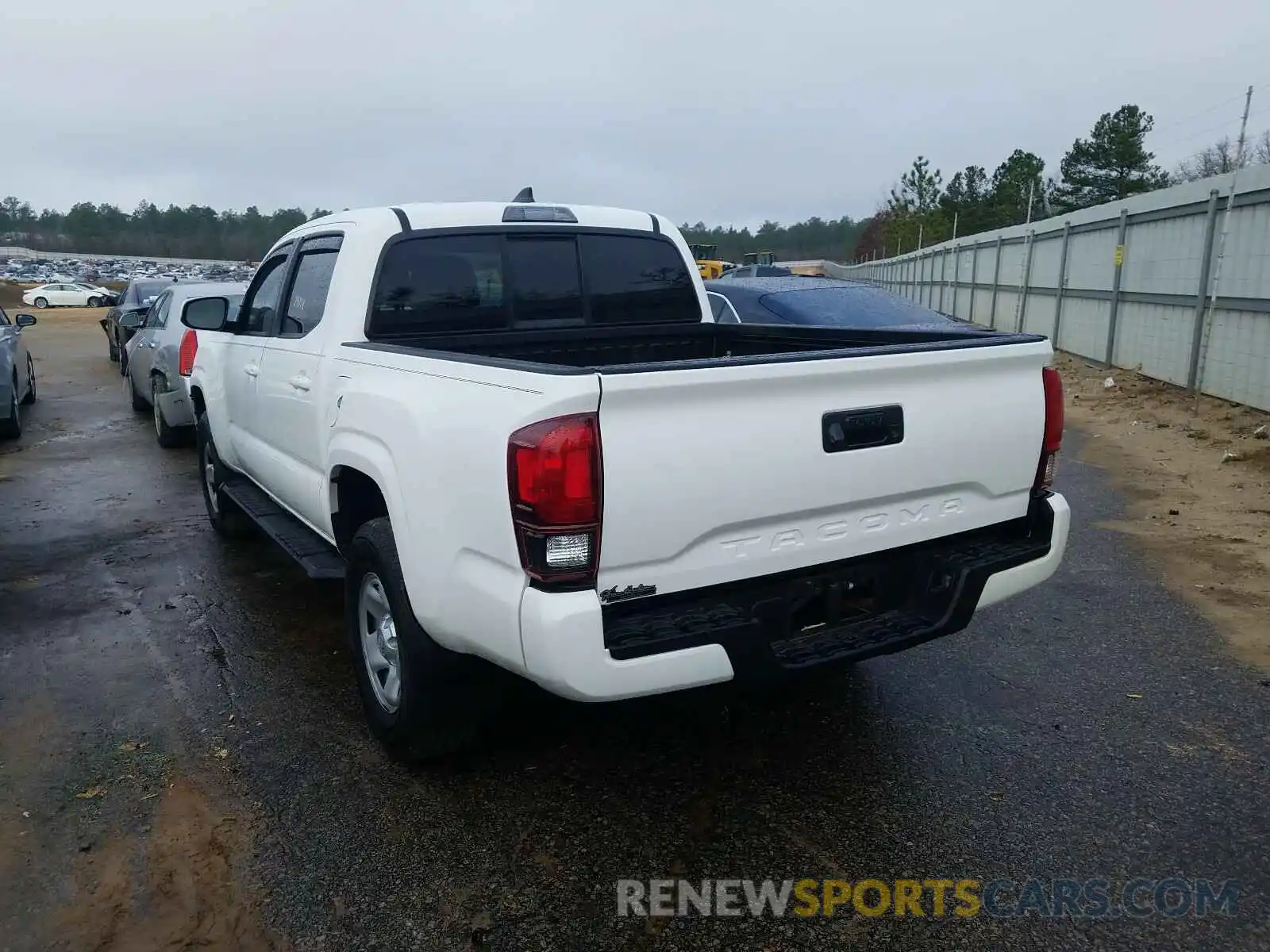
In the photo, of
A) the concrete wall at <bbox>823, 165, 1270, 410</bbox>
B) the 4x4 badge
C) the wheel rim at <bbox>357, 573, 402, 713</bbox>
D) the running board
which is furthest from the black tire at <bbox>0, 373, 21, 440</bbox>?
the concrete wall at <bbox>823, 165, 1270, 410</bbox>

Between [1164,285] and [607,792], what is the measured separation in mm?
12059

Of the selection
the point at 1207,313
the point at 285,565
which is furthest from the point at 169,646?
the point at 1207,313

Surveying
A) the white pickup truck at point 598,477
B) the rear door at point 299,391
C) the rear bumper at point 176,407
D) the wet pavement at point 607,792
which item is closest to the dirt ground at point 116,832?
the wet pavement at point 607,792

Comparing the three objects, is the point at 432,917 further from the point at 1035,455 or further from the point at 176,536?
the point at 176,536

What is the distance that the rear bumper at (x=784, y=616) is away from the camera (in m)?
2.66

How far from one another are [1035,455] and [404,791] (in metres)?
2.61

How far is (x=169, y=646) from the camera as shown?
4855mm

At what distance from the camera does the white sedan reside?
45.8 meters

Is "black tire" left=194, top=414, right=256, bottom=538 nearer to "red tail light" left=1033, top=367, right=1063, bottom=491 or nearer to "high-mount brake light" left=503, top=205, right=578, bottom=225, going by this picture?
"high-mount brake light" left=503, top=205, right=578, bottom=225

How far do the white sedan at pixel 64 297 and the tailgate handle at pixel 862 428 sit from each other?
5006 centimetres

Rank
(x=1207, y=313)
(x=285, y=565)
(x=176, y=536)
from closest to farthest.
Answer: (x=285, y=565)
(x=176, y=536)
(x=1207, y=313)

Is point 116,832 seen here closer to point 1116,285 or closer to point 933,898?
point 933,898

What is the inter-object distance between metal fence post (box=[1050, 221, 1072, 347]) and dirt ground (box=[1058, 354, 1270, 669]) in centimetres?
393

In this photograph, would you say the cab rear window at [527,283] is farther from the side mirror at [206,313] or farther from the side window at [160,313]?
the side window at [160,313]
